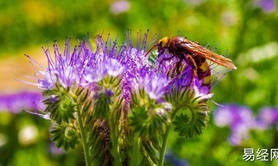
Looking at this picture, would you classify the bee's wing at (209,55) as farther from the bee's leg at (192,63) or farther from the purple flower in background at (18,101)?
the purple flower in background at (18,101)

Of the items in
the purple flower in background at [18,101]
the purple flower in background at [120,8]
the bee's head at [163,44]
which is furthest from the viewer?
the purple flower in background at [120,8]

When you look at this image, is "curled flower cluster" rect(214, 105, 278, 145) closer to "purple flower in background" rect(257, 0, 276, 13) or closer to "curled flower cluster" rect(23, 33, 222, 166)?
"purple flower in background" rect(257, 0, 276, 13)

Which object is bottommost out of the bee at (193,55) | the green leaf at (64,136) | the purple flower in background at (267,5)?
the green leaf at (64,136)

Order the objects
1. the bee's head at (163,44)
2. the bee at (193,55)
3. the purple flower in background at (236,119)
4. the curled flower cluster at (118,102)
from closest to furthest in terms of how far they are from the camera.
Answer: the curled flower cluster at (118,102), the bee at (193,55), the bee's head at (163,44), the purple flower in background at (236,119)

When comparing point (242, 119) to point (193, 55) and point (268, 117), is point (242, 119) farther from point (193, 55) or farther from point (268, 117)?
point (193, 55)

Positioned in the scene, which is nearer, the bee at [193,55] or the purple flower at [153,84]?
the purple flower at [153,84]

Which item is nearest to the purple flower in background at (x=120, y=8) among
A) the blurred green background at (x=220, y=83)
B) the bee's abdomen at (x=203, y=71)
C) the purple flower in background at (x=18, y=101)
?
the blurred green background at (x=220, y=83)

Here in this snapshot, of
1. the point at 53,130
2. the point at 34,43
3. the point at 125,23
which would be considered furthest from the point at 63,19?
the point at 53,130

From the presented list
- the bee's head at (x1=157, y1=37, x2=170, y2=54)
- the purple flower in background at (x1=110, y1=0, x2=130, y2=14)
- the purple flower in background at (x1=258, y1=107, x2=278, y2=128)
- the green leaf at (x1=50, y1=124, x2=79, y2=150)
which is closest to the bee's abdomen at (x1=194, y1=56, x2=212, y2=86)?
the bee's head at (x1=157, y1=37, x2=170, y2=54)
